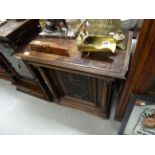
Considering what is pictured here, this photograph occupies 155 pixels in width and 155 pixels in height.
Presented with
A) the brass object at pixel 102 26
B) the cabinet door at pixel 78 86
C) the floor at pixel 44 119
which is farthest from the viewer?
the floor at pixel 44 119

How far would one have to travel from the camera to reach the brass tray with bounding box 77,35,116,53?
0.93m

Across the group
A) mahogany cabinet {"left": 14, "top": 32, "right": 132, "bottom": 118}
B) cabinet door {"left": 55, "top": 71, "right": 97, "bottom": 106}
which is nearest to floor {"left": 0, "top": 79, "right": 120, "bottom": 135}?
mahogany cabinet {"left": 14, "top": 32, "right": 132, "bottom": 118}

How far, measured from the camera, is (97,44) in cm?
98

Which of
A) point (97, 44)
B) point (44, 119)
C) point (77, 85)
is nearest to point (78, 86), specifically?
point (77, 85)

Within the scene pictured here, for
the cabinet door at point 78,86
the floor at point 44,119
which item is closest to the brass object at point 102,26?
the cabinet door at point 78,86

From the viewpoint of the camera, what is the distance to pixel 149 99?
826mm

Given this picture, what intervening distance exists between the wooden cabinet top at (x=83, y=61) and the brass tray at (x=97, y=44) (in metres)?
0.06

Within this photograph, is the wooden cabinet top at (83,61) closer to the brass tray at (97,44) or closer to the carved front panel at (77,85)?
the brass tray at (97,44)

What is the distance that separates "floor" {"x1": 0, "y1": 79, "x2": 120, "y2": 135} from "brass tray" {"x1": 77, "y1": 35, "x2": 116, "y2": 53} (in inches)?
30.9

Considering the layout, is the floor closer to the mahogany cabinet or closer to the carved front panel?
the mahogany cabinet

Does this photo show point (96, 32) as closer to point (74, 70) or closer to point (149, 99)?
point (74, 70)

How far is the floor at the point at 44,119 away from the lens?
1420 millimetres
